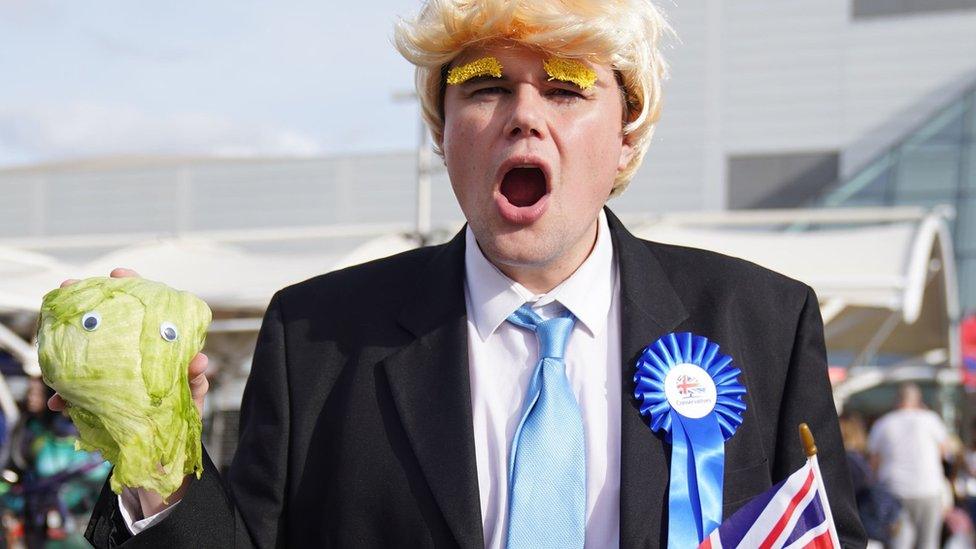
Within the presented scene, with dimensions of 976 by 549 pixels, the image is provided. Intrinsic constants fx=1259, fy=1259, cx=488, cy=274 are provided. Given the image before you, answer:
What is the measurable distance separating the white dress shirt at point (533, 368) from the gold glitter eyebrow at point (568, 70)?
34cm

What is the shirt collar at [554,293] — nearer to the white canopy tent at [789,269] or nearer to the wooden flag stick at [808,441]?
the wooden flag stick at [808,441]

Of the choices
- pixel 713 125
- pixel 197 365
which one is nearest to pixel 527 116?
pixel 197 365

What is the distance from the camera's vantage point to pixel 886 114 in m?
32.0

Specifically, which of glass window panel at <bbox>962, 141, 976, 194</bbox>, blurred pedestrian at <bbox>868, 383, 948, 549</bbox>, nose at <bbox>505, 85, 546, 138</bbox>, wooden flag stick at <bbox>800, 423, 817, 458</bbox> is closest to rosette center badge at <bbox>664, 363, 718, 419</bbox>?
wooden flag stick at <bbox>800, 423, 817, 458</bbox>

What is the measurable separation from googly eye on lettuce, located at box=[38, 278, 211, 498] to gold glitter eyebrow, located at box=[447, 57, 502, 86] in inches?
23.3

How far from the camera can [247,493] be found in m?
2.14

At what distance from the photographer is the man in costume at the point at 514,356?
203 cm

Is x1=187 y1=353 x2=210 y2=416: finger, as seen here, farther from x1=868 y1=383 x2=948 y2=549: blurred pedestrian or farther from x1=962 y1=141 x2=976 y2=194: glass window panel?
x1=962 y1=141 x2=976 y2=194: glass window panel

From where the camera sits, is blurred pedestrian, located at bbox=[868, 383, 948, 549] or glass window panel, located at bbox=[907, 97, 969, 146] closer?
blurred pedestrian, located at bbox=[868, 383, 948, 549]

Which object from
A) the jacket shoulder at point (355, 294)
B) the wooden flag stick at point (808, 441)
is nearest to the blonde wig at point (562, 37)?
the jacket shoulder at point (355, 294)

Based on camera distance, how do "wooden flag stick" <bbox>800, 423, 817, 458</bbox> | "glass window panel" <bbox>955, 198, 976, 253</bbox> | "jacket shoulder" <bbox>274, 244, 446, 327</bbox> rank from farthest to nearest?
"glass window panel" <bbox>955, 198, 976, 253</bbox>, "jacket shoulder" <bbox>274, 244, 446, 327</bbox>, "wooden flag stick" <bbox>800, 423, 817, 458</bbox>

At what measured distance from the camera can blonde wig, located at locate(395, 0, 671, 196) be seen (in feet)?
6.66

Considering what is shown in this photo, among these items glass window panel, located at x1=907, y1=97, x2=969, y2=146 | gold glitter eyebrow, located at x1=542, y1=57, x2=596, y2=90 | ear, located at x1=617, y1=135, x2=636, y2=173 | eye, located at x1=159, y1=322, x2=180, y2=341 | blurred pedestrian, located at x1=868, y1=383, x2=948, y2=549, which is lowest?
blurred pedestrian, located at x1=868, y1=383, x2=948, y2=549

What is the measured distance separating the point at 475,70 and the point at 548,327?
1.48 ft
